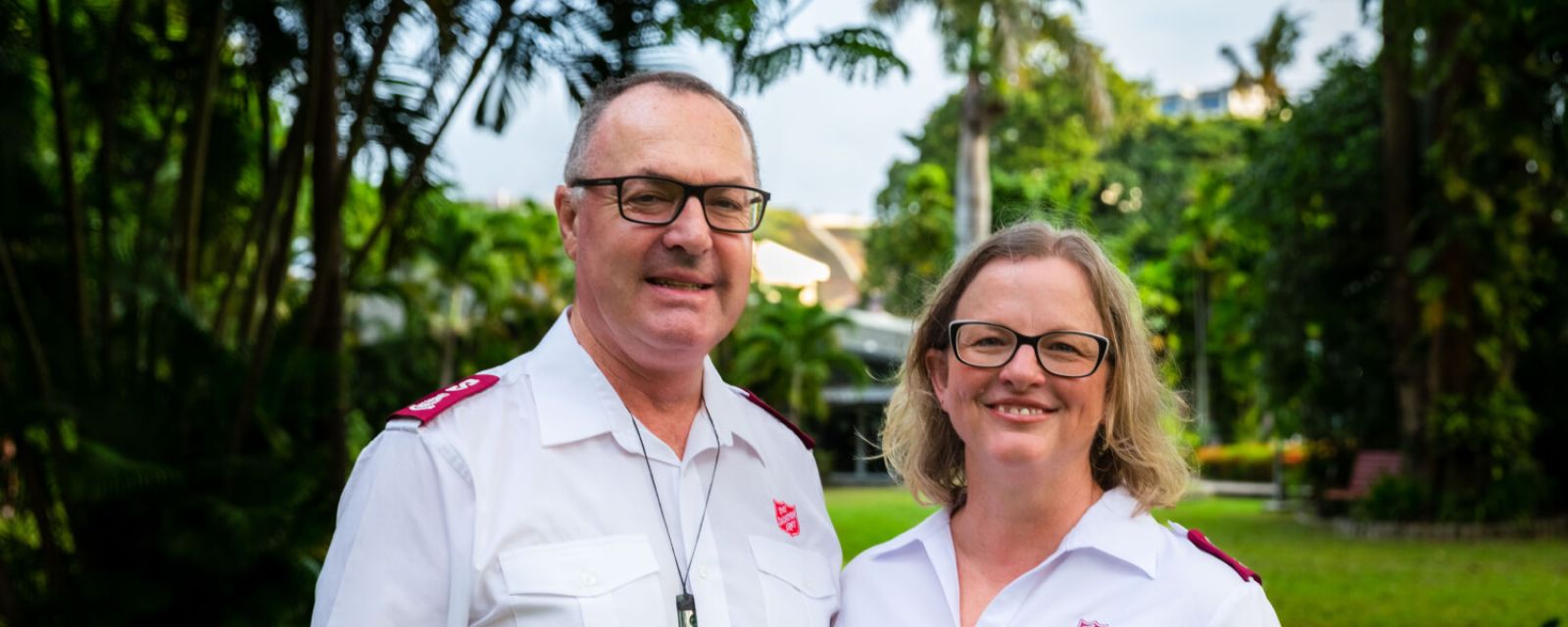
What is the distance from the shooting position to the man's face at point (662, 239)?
229 cm

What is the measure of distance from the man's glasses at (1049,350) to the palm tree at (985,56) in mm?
18466

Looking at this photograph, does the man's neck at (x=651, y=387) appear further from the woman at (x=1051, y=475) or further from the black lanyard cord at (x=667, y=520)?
the woman at (x=1051, y=475)

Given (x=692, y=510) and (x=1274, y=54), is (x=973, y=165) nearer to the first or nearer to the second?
(x=1274, y=54)

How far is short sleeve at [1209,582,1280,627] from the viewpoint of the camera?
2244 mm

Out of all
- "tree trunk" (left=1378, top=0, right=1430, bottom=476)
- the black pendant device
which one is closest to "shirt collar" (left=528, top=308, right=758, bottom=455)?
the black pendant device

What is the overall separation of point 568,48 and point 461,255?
2077cm

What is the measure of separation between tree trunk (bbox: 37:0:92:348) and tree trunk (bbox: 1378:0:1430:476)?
15492 mm

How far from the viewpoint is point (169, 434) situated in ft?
23.1

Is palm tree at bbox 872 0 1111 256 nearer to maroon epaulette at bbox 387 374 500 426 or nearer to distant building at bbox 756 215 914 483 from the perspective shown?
distant building at bbox 756 215 914 483

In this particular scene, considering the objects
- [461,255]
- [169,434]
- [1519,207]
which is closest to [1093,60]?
[1519,207]

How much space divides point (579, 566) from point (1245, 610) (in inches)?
42.9

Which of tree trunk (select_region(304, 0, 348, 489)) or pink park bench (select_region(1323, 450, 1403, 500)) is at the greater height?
tree trunk (select_region(304, 0, 348, 489))

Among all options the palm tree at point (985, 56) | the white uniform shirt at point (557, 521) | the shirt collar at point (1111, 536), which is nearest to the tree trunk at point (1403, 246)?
the palm tree at point (985, 56)

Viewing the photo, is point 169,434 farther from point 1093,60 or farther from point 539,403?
point 1093,60
